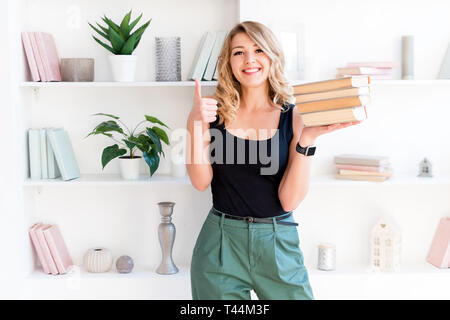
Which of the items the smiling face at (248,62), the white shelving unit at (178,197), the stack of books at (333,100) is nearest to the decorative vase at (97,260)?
the white shelving unit at (178,197)

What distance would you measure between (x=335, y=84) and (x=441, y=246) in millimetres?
1278

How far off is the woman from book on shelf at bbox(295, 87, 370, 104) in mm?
149

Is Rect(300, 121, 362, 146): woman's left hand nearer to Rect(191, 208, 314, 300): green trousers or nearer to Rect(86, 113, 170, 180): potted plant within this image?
Rect(191, 208, 314, 300): green trousers

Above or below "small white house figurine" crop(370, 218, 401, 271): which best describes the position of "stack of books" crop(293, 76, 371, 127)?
above

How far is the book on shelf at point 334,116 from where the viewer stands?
1605 millimetres

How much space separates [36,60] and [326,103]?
1.34m

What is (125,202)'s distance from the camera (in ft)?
8.61

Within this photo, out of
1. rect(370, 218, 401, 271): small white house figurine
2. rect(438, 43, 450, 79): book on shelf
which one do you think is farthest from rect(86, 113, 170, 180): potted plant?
rect(438, 43, 450, 79): book on shelf

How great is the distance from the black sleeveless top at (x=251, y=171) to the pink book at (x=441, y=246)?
3.35 feet

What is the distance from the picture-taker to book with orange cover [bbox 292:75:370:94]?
1598 millimetres

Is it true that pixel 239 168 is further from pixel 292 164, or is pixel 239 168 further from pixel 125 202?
pixel 125 202

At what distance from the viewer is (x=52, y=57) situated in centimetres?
245

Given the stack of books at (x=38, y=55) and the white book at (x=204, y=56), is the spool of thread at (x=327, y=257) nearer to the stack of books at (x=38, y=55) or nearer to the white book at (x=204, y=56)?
the white book at (x=204, y=56)
